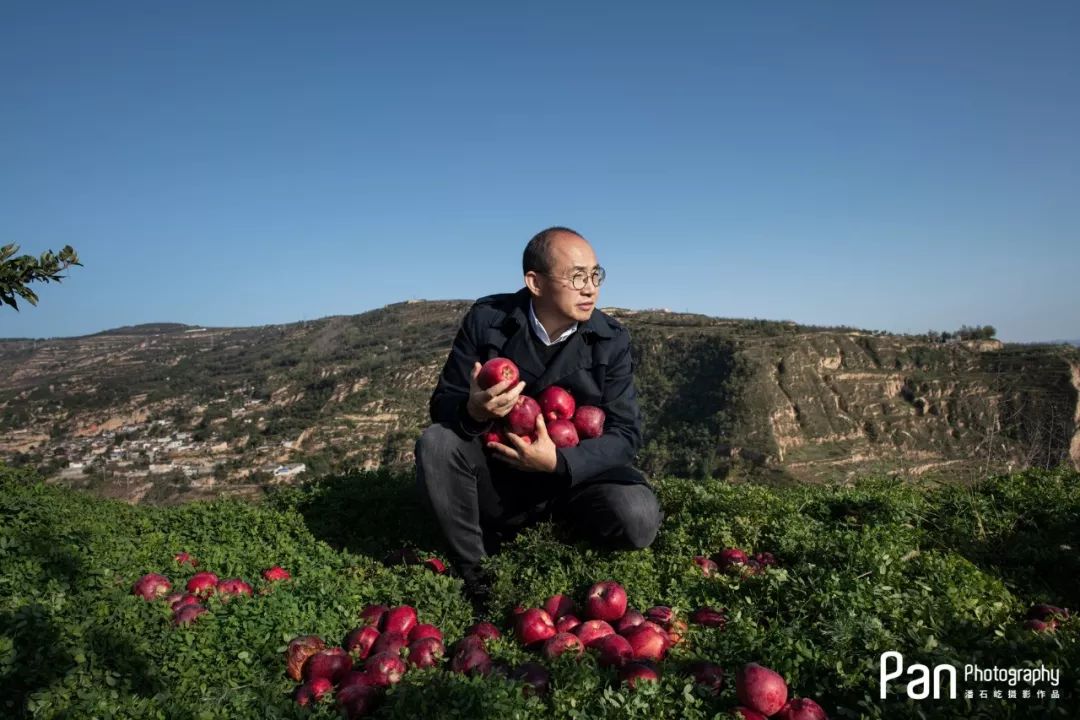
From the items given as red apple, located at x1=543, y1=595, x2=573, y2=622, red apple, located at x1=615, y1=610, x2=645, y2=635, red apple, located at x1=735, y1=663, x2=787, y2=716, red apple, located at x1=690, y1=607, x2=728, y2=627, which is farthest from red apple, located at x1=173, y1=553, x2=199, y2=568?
red apple, located at x1=735, y1=663, x2=787, y2=716

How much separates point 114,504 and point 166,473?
2470 inches

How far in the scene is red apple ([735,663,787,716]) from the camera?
3.11m

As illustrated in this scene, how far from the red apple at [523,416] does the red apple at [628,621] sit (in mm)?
1386

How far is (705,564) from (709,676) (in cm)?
180

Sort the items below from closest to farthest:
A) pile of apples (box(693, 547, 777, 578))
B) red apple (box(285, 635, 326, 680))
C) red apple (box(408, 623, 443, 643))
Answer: red apple (box(285, 635, 326, 680)), red apple (box(408, 623, 443, 643)), pile of apples (box(693, 547, 777, 578))

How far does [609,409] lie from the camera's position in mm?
5367

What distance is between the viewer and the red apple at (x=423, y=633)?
3.92 metres

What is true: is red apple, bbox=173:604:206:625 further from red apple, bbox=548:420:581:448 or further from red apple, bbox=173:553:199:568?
red apple, bbox=548:420:581:448

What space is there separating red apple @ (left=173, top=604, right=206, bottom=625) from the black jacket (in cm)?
200

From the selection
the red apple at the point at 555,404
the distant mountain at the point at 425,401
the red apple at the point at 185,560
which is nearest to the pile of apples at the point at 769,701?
the red apple at the point at 555,404

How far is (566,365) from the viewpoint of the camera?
205 inches

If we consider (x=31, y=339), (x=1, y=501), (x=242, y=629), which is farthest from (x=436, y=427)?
(x=31, y=339)

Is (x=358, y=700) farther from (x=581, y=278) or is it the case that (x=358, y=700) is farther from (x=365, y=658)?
(x=581, y=278)

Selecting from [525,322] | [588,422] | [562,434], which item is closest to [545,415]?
[562,434]
